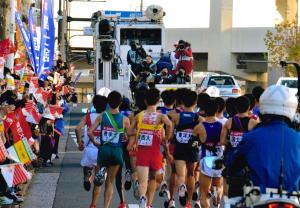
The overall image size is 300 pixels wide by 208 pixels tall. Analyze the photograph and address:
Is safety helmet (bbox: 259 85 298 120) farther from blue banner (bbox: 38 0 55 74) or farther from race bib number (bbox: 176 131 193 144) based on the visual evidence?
blue banner (bbox: 38 0 55 74)

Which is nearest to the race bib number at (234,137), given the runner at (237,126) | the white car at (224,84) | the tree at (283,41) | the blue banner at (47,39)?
the runner at (237,126)

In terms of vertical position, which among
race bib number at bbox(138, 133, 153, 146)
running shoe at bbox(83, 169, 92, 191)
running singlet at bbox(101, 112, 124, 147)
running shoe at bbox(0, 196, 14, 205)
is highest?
running singlet at bbox(101, 112, 124, 147)

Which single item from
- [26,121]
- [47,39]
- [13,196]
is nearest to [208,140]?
[13,196]

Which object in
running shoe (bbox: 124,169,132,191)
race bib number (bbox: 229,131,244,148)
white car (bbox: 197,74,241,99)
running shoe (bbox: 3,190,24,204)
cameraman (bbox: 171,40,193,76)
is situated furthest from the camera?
white car (bbox: 197,74,241,99)

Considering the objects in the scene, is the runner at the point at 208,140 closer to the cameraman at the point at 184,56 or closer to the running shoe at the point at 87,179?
the running shoe at the point at 87,179

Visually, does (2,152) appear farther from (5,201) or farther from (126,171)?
(126,171)

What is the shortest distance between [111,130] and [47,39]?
375 inches

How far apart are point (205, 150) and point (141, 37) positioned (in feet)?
70.5

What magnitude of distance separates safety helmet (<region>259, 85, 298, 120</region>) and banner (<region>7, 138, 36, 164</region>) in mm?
5931

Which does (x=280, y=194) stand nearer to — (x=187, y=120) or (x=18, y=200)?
(x=187, y=120)

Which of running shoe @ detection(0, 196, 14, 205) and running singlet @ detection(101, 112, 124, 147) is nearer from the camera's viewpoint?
running singlet @ detection(101, 112, 124, 147)

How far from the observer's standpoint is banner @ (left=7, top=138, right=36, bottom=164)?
12.2 metres

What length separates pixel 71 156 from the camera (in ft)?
70.4

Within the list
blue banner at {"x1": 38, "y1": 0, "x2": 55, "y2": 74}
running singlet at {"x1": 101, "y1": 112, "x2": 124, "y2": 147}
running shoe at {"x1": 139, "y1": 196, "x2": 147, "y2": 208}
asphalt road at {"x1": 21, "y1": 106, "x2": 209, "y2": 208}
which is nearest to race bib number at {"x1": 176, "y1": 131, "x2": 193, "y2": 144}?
running singlet at {"x1": 101, "y1": 112, "x2": 124, "y2": 147}
